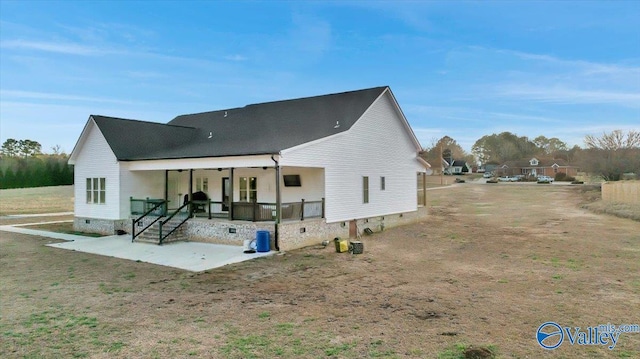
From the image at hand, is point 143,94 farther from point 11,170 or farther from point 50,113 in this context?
point 11,170

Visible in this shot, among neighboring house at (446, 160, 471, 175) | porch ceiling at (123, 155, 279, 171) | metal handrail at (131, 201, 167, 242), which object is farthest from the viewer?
neighboring house at (446, 160, 471, 175)

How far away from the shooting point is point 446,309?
7.91 meters

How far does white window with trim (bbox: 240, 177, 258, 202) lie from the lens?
1909 cm

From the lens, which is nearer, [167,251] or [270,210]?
[167,251]

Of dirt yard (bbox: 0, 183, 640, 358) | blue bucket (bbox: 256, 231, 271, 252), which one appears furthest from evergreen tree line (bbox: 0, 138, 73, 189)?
blue bucket (bbox: 256, 231, 271, 252)

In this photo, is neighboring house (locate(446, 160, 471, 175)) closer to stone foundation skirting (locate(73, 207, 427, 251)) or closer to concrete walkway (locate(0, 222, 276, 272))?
stone foundation skirting (locate(73, 207, 427, 251))

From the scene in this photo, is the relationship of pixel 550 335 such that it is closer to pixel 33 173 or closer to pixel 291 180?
pixel 291 180

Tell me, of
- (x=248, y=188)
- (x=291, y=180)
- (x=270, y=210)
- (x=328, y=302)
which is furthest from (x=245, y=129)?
(x=328, y=302)

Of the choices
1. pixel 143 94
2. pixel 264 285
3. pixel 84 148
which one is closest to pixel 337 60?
pixel 143 94

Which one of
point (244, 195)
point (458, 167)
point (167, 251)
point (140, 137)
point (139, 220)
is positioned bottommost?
point (167, 251)

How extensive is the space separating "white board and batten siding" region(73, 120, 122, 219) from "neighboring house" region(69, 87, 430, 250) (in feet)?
0.18

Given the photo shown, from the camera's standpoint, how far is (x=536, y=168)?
95875mm

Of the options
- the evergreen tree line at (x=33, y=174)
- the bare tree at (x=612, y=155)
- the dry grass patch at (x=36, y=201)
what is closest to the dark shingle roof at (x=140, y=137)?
the dry grass patch at (x=36, y=201)

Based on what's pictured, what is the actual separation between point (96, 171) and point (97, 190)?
1.05 m
